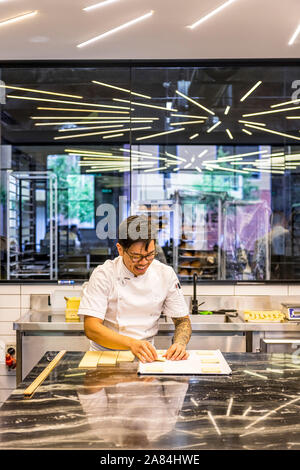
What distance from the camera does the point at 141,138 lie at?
4.52 metres

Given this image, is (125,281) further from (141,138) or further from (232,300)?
(141,138)

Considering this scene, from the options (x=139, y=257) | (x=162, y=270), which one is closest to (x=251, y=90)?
(x=162, y=270)

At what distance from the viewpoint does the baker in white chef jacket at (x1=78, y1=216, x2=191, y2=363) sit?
2.54 meters

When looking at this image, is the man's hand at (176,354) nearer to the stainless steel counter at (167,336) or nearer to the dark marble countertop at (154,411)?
the dark marble countertop at (154,411)

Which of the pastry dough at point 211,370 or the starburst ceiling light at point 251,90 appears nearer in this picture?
the pastry dough at point 211,370

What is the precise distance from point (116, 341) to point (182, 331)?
1.34 feet

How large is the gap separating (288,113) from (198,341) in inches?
84.8

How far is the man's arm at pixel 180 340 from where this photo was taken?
2.28m

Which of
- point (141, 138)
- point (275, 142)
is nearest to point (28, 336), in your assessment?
point (141, 138)

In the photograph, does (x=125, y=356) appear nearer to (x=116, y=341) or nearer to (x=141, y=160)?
(x=116, y=341)

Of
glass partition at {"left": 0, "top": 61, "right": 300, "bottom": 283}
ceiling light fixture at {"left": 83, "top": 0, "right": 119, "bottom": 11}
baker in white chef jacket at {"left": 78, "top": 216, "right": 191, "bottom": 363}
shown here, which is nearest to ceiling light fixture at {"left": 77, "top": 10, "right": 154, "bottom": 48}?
ceiling light fixture at {"left": 83, "top": 0, "right": 119, "bottom": 11}

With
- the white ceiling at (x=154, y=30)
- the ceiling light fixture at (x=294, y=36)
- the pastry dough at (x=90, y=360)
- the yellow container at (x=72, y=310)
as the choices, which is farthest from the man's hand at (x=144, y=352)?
the ceiling light fixture at (x=294, y=36)

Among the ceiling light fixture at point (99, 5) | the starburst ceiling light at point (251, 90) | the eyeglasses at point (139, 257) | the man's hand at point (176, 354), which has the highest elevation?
the ceiling light fixture at point (99, 5)

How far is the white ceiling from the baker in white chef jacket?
4.62 ft
